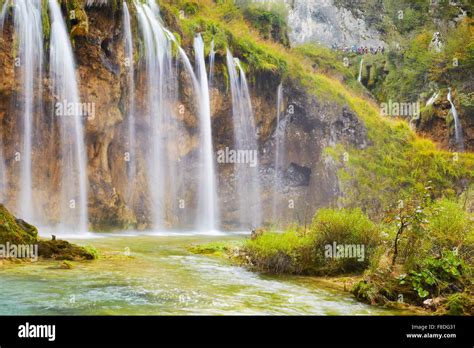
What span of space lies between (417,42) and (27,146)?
123 feet

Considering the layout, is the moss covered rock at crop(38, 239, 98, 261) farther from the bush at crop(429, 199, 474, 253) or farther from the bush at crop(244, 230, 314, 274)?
the bush at crop(429, 199, 474, 253)

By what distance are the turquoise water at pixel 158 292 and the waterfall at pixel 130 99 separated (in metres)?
14.5

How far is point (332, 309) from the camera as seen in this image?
26.7 feet

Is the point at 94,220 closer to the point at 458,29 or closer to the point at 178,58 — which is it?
the point at 178,58

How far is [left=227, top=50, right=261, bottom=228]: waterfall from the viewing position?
30750 millimetres

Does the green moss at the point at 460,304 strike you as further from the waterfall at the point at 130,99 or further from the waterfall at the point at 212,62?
the waterfall at the point at 212,62

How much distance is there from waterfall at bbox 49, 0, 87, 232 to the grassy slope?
8625 millimetres

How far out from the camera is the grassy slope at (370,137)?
31484mm

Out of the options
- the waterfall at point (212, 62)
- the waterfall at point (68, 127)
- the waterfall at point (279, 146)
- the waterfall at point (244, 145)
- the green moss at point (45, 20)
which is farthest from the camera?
the waterfall at point (279, 146)

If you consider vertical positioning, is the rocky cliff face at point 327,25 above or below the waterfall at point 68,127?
above
